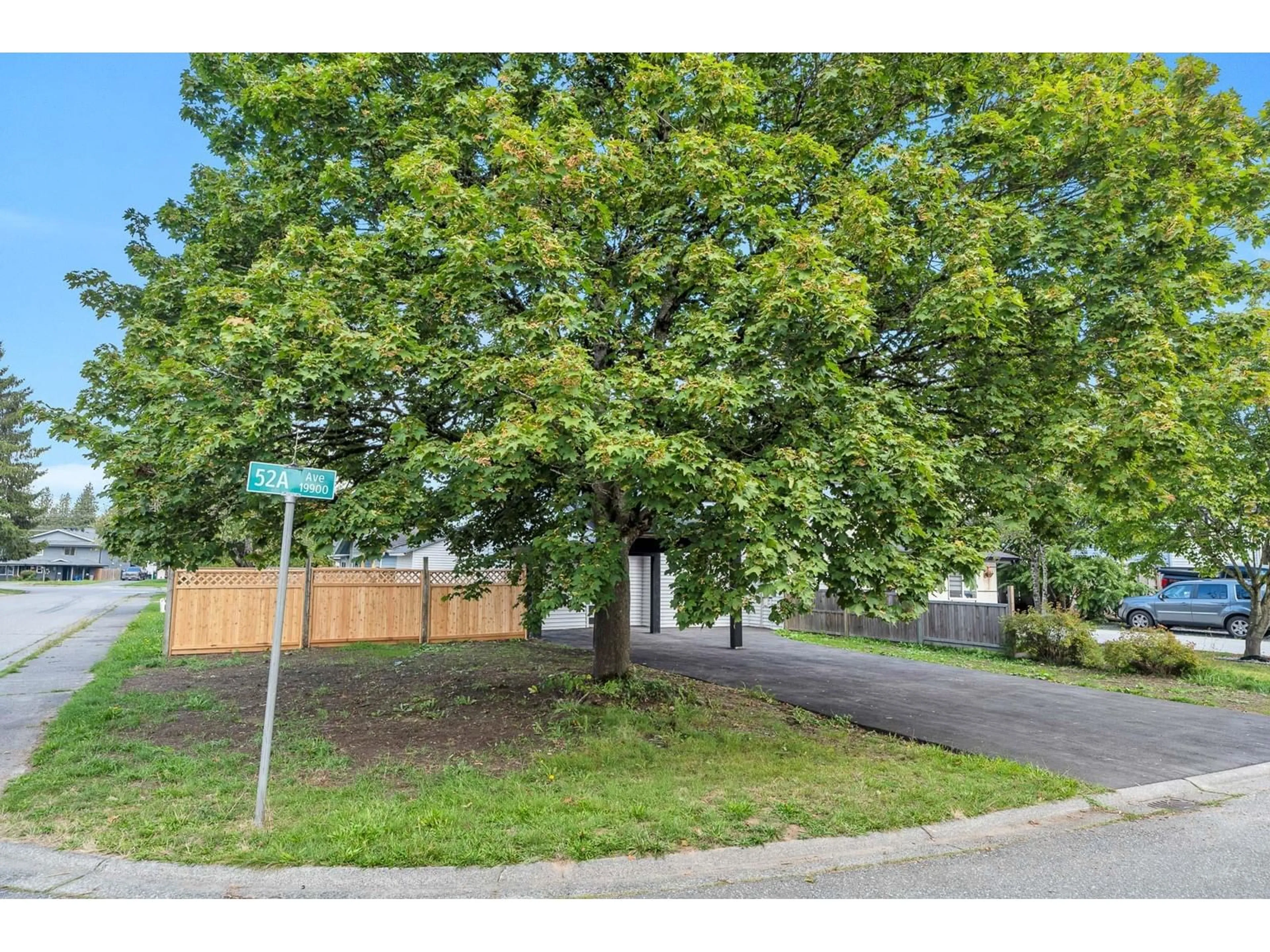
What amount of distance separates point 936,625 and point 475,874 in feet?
49.2

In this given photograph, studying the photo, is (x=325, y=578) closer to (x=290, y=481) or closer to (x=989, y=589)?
(x=290, y=481)

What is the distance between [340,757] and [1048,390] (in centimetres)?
737

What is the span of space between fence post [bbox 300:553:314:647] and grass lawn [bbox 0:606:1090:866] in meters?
4.73

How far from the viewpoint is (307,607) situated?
14383mm

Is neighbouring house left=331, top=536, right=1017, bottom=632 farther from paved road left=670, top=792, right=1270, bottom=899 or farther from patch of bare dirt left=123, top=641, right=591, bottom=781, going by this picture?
paved road left=670, top=792, right=1270, bottom=899

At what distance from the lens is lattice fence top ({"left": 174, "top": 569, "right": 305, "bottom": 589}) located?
521 inches

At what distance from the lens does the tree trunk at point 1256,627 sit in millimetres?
14766

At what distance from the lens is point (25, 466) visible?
49.2 metres

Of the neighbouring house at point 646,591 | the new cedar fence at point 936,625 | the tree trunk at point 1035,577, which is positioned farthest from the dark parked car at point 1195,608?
the new cedar fence at point 936,625

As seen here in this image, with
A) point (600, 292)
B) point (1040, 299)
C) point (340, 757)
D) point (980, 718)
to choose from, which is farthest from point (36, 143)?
point (980, 718)

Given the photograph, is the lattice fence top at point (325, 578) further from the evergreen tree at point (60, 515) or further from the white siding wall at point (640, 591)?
the evergreen tree at point (60, 515)

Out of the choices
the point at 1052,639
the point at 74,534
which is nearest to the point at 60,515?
the point at 74,534

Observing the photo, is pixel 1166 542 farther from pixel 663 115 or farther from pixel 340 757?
pixel 340 757

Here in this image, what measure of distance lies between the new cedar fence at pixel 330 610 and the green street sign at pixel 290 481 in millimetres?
7567
